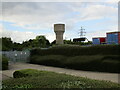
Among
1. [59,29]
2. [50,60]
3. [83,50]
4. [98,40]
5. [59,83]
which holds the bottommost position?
[50,60]

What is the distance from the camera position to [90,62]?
13172 mm

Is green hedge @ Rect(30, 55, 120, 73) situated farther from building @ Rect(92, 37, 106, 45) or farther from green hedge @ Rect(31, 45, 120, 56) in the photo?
building @ Rect(92, 37, 106, 45)

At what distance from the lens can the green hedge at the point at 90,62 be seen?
12.1 m

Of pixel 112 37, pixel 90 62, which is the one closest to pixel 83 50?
pixel 90 62

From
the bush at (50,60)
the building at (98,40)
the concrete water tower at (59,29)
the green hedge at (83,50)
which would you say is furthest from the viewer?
the building at (98,40)

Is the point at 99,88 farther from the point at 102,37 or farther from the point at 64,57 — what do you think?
the point at 102,37

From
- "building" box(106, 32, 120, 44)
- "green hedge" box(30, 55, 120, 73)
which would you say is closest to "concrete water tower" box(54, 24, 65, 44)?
"building" box(106, 32, 120, 44)

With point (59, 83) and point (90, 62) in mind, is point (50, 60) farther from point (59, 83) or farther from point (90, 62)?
point (59, 83)

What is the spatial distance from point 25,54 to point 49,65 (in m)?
4.96

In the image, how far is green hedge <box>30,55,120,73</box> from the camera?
1212 cm

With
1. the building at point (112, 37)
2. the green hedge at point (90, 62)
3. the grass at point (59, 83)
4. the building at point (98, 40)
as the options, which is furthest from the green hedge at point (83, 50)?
the building at point (98, 40)

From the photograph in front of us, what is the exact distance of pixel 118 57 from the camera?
12086 mm

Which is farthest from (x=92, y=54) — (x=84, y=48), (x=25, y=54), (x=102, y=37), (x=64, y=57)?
(x=102, y=37)

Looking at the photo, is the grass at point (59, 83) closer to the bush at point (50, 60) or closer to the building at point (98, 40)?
the bush at point (50, 60)
